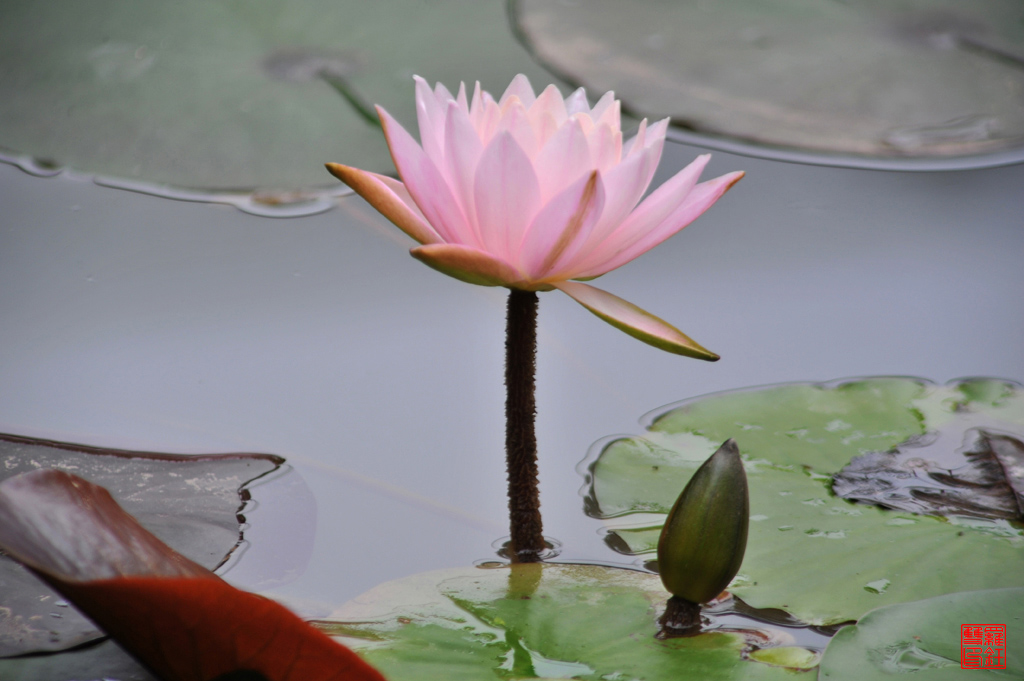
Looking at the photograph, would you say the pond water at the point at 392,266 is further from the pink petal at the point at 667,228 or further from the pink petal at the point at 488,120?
the pink petal at the point at 488,120

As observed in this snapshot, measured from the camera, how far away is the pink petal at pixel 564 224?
64 centimetres

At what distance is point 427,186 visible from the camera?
0.69 metres

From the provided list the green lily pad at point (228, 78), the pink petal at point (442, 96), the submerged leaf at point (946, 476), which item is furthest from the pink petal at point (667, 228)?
the green lily pad at point (228, 78)

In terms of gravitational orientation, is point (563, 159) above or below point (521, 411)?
above

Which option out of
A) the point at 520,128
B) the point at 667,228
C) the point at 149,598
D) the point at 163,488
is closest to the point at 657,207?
the point at 667,228

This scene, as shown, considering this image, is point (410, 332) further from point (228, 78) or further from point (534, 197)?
point (228, 78)

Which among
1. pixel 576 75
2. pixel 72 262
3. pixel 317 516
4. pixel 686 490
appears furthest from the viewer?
pixel 576 75

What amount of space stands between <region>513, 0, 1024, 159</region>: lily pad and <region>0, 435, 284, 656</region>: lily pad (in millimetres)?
1141

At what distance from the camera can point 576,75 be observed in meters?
1.66

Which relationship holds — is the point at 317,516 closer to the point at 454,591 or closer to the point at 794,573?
the point at 454,591

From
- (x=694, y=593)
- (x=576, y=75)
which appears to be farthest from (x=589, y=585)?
(x=576, y=75)

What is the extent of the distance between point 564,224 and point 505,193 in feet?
0.20

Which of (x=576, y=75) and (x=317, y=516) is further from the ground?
(x=576, y=75)

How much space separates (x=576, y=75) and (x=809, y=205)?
1.87 feet
